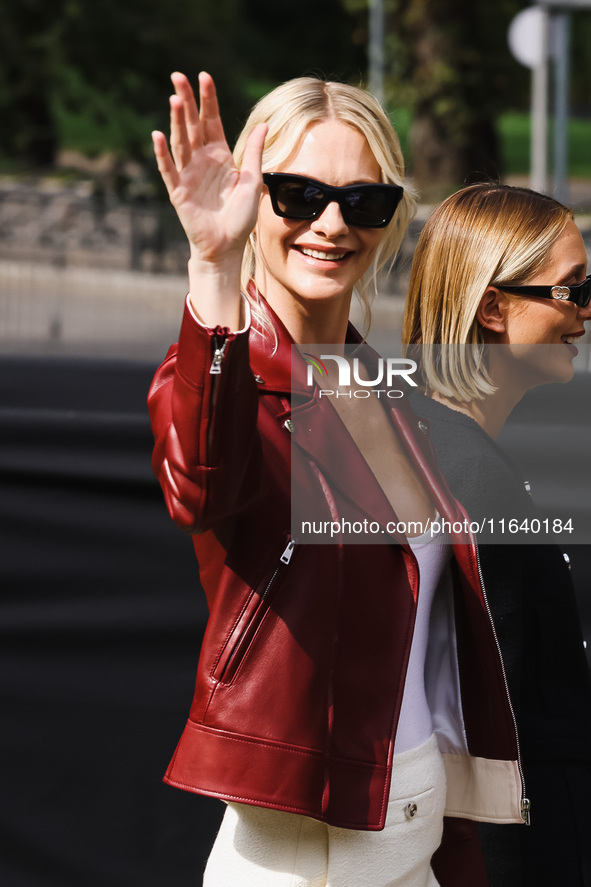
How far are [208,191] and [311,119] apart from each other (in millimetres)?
309

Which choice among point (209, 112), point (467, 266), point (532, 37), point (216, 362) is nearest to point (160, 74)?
point (532, 37)

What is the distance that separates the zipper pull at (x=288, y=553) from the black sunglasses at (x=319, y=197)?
0.46 metres

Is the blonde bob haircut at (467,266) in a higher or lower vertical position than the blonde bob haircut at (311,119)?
lower

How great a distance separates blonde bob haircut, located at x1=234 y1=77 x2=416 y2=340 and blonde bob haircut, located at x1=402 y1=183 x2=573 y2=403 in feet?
0.65

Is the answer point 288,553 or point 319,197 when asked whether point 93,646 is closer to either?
point 288,553

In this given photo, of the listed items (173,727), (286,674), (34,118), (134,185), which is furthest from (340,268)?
(34,118)

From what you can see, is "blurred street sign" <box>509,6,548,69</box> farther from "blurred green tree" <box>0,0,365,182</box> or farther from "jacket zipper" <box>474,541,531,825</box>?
"jacket zipper" <box>474,541,531,825</box>

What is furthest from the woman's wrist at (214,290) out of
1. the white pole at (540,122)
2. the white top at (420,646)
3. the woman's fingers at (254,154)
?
the white pole at (540,122)

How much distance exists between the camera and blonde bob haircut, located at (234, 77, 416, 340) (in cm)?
162

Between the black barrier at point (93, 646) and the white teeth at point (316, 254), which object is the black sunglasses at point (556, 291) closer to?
the white teeth at point (316, 254)

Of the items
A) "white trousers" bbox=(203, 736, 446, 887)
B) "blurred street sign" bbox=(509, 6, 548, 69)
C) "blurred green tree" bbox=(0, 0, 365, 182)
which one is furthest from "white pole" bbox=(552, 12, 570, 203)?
"white trousers" bbox=(203, 736, 446, 887)

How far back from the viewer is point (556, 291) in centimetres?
182

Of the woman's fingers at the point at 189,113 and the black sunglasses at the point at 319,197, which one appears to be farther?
the black sunglasses at the point at 319,197

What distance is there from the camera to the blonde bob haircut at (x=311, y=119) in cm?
162
